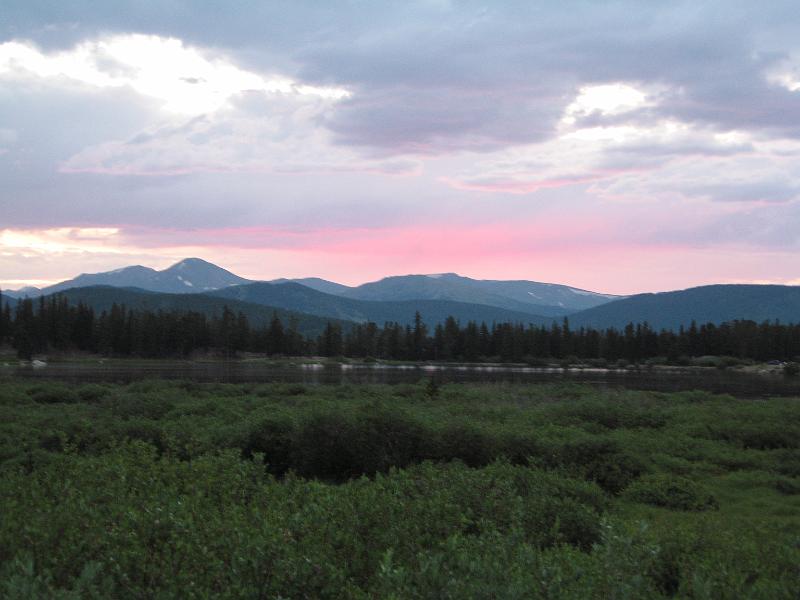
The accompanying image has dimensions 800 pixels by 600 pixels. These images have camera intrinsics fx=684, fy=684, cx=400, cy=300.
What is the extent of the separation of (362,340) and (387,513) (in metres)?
167

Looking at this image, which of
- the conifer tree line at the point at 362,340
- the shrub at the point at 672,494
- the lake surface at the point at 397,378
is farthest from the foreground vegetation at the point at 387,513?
the conifer tree line at the point at 362,340

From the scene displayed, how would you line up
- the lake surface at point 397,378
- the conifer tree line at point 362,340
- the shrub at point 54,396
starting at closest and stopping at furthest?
the shrub at point 54,396, the lake surface at point 397,378, the conifer tree line at point 362,340

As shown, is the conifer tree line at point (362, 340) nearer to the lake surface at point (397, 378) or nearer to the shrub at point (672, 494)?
the lake surface at point (397, 378)

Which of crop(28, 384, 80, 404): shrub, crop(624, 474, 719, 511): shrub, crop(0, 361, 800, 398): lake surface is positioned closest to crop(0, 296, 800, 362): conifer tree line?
crop(0, 361, 800, 398): lake surface

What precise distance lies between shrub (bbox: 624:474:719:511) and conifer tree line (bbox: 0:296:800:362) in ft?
463

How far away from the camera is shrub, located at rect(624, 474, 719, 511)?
1625 centimetres

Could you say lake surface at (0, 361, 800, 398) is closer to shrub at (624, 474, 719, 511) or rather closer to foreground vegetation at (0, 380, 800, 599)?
foreground vegetation at (0, 380, 800, 599)

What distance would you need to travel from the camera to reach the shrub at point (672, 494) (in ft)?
53.3

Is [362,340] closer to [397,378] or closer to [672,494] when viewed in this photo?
[397,378]

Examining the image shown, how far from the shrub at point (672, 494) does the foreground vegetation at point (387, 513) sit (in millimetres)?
63

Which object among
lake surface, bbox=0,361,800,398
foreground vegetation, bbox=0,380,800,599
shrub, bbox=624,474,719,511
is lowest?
lake surface, bbox=0,361,800,398

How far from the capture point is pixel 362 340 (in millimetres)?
175250

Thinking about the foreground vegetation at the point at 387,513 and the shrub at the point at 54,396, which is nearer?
the foreground vegetation at the point at 387,513

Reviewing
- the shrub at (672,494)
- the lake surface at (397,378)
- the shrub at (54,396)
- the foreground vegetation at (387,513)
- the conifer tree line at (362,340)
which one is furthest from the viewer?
the conifer tree line at (362,340)
